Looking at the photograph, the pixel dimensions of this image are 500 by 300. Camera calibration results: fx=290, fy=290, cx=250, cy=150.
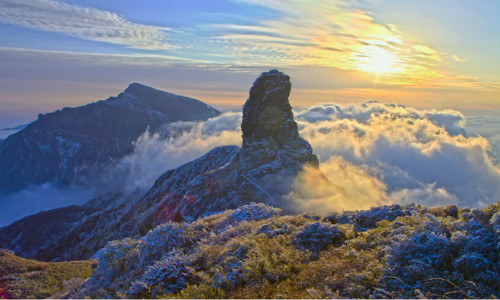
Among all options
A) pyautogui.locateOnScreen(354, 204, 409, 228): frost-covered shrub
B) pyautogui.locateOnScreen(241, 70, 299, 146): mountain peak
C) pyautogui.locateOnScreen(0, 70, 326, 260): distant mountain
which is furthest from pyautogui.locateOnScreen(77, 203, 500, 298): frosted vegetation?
pyautogui.locateOnScreen(241, 70, 299, 146): mountain peak

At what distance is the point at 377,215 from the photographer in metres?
17.2

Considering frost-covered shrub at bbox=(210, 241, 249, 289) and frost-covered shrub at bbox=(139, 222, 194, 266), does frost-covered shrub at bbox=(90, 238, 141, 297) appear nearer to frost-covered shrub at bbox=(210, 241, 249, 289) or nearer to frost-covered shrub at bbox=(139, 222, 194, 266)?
frost-covered shrub at bbox=(139, 222, 194, 266)

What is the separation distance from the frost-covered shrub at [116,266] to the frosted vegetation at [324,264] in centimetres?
7

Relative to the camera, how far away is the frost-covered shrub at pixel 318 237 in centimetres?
1312

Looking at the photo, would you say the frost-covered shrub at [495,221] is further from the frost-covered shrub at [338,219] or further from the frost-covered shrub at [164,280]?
the frost-covered shrub at [164,280]

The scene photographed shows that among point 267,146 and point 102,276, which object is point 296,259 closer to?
point 102,276

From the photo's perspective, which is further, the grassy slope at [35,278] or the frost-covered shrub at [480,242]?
the grassy slope at [35,278]

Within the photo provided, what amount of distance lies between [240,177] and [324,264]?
62.1m

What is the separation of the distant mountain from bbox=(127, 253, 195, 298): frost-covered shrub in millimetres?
47468

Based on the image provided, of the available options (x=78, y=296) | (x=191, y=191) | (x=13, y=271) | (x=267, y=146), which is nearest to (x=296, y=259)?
(x=78, y=296)

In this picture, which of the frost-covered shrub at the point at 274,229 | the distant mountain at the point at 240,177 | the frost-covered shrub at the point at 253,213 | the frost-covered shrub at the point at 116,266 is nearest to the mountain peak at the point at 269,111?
the distant mountain at the point at 240,177

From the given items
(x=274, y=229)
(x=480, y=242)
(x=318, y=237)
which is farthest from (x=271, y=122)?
(x=480, y=242)

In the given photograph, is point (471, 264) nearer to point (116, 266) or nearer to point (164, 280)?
point (164, 280)

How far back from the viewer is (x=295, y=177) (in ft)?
239
